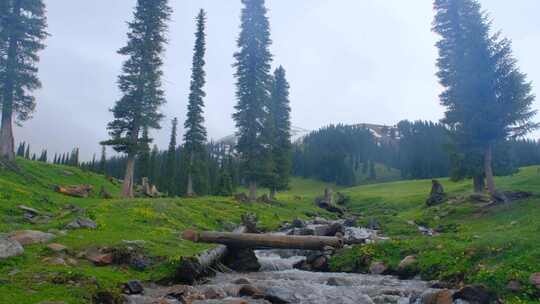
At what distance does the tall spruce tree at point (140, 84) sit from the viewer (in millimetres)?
38031

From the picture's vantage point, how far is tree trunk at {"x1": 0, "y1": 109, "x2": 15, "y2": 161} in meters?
36.6

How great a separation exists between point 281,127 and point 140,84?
33784mm

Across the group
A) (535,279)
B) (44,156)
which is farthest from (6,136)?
(44,156)

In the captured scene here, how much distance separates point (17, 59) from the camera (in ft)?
124

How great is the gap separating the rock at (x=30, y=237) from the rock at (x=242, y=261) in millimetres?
7633

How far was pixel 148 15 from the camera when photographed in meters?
40.8

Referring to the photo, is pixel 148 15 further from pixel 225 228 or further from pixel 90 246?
pixel 90 246

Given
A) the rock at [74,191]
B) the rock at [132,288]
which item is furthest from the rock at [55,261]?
the rock at [74,191]

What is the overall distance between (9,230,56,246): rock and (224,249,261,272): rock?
7.63 metres

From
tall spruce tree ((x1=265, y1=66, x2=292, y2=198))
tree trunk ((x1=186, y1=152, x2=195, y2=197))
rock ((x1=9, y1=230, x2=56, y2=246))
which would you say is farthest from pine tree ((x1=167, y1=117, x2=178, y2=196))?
rock ((x1=9, y1=230, x2=56, y2=246))

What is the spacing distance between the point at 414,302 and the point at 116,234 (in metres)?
12.5

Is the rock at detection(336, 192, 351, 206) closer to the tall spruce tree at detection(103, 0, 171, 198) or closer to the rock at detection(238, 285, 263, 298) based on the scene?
the tall spruce tree at detection(103, 0, 171, 198)

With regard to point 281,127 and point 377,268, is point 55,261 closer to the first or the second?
point 377,268

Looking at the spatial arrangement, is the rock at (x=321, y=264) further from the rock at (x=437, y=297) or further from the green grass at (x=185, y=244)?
the rock at (x=437, y=297)
